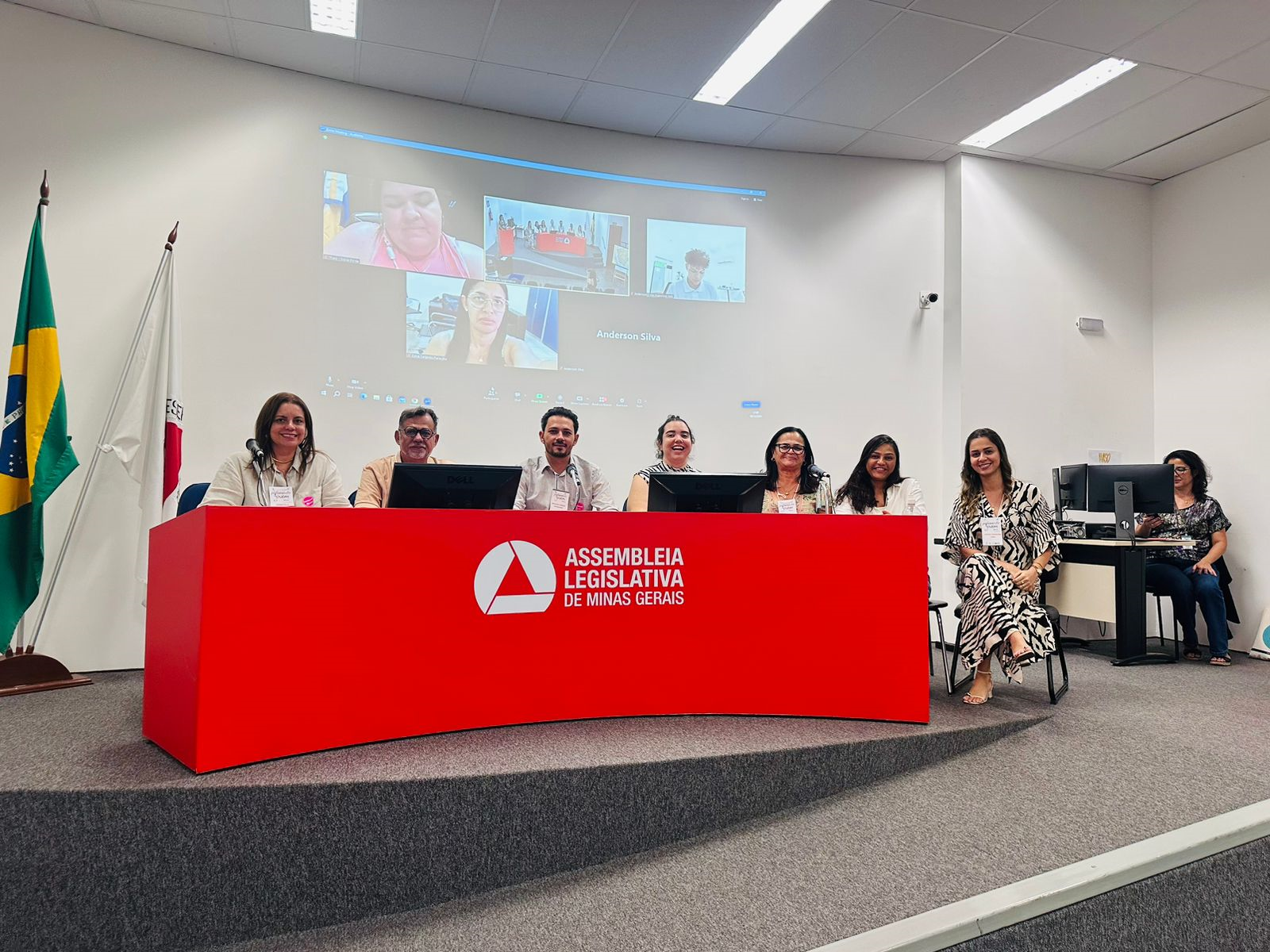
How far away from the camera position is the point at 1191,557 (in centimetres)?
521

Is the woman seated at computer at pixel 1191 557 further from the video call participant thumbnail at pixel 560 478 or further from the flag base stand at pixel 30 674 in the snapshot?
the flag base stand at pixel 30 674

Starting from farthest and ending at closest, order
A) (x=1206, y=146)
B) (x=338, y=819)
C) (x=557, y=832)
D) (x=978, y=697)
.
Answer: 1. (x=1206, y=146)
2. (x=978, y=697)
3. (x=557, y=832)
4. (x=338, y=819)

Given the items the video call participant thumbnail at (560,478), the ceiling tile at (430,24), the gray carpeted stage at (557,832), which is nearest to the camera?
the gray carpeted stage at (557,832)

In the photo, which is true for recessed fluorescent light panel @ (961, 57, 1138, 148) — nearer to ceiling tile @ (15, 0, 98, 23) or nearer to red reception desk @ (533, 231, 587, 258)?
red reception desk @ (533, 231, 587, 258)

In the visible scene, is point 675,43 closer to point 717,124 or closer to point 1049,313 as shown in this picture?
point 717,124

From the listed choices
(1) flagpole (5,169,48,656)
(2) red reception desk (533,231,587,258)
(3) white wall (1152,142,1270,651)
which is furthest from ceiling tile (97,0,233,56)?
(3) white wall (1152,142,1270,651)

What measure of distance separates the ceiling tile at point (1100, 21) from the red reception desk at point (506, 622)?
10.3ft

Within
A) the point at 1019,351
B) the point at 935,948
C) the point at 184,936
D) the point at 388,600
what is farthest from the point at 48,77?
the point at 1019,351

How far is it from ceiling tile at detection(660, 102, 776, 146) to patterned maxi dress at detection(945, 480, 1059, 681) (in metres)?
2.90

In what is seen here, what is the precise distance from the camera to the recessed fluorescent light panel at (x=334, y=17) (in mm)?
4047

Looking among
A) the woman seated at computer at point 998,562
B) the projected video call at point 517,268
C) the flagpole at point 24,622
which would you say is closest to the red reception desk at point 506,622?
the woman seated at computer at point 998,562

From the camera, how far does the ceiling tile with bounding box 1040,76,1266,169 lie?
16.2 feet

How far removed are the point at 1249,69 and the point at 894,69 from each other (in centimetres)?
205

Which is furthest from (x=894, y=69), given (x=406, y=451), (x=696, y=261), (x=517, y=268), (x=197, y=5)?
(x=197, y=5)
